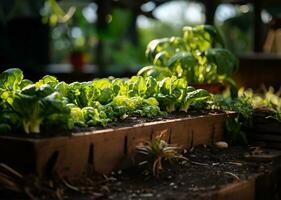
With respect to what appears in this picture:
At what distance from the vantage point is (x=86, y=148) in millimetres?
1866

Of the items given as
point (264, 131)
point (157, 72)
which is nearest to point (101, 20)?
point (157, 72)

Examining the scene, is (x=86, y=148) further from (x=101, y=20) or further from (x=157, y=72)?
(x=101, y=20)

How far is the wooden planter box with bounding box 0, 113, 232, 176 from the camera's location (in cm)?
171

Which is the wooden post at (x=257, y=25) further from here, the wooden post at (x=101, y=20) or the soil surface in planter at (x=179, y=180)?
the soil surface in planter at (x=179, y=180)

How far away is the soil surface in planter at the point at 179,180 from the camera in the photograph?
1.78 meters

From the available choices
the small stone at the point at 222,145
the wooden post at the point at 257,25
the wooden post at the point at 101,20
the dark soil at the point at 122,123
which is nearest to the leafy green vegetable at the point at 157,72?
the dark soil at the point at 122,123

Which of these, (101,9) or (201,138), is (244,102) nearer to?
(201,138)

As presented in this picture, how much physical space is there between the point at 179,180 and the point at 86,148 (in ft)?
1.32

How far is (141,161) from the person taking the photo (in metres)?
2.08

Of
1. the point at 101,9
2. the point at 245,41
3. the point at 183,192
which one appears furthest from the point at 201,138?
the point at 245,41

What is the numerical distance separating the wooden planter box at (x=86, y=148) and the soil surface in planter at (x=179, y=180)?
2.1 inches

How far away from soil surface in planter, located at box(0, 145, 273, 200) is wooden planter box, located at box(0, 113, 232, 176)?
0.17 feet

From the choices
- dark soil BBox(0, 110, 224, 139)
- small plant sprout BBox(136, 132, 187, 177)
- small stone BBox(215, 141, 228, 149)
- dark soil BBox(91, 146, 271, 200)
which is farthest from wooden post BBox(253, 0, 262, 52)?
small plant sprout BBox(136, 132, 187, 177)

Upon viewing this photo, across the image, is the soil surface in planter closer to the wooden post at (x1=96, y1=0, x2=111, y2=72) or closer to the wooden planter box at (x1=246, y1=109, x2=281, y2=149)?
the wooden planter box at (x1=246, y1=109, x2=281, y2=149)
